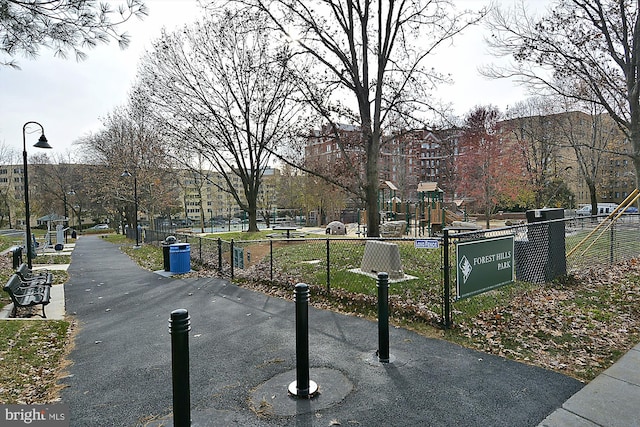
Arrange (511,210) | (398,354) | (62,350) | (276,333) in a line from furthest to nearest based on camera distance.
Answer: (511,210), (276,333), (62,350), (398,354)

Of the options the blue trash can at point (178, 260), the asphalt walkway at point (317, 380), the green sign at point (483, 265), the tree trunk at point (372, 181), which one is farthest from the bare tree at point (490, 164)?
the asphalt walkway at point (317, 380)

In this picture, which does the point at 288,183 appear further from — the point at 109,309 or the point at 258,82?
the point at 109,309

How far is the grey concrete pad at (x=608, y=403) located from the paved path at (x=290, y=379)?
0.15 meters

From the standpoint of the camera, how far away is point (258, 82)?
81.1 feet

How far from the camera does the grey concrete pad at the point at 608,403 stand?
10.9 feet

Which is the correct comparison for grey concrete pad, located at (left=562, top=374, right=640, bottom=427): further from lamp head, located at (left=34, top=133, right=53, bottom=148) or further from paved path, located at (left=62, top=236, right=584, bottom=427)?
lamp head, located at (left=34, top=133, right=53, bottom=148)

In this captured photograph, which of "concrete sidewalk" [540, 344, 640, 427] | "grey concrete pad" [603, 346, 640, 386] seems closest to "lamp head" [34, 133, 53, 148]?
"concrete sidewalk" [540, 344, 640, 427]

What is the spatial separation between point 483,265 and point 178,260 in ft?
33.0

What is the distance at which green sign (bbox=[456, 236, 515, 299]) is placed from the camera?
5668mm

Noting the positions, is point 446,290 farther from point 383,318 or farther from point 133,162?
point 133,162

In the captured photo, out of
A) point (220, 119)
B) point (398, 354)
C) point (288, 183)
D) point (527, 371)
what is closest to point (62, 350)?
point (398, 354)

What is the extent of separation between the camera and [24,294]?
25.7 feet

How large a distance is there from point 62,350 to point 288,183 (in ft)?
149

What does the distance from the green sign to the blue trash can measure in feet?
32.1
